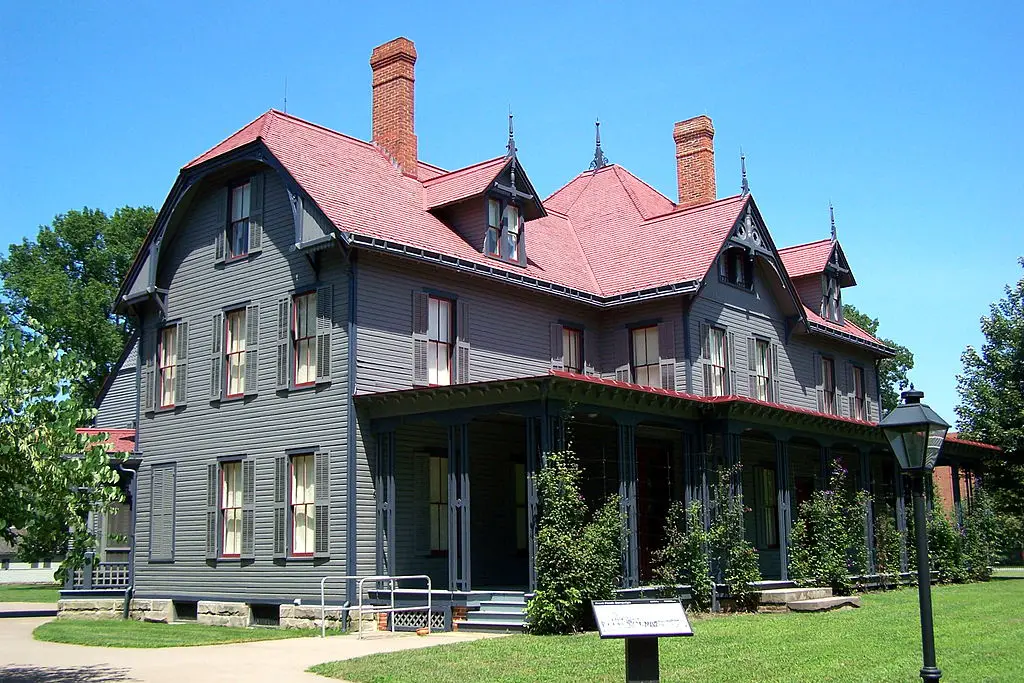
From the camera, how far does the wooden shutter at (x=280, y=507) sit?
21.7 m

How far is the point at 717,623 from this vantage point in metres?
18.2

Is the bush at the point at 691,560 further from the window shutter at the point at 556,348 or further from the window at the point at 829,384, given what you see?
the window at the point at 829,384

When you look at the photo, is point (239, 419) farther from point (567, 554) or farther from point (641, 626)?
point (641, 626)

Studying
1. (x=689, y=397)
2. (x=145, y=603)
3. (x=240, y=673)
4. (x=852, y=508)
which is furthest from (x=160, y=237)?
(x=852, y=508)

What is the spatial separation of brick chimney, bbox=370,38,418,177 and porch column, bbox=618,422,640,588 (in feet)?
29.5

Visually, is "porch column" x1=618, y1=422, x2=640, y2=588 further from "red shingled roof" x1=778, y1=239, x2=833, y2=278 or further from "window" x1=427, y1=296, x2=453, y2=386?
"red shingled roof" x1=778, y1=239, x2=833, y2=278

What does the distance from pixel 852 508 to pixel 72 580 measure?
1810cm

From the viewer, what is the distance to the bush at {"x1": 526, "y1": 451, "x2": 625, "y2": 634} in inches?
691

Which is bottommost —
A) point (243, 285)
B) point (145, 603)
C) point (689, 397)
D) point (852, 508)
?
point (145, 603)

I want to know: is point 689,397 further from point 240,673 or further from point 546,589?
point 240,673

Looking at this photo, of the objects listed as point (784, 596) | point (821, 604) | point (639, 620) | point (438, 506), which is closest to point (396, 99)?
point (438, 506)

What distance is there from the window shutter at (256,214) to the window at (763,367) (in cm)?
1277

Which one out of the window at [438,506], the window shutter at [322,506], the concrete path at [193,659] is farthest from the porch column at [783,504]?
the window shutter at [322,506]

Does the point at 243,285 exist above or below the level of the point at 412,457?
above
